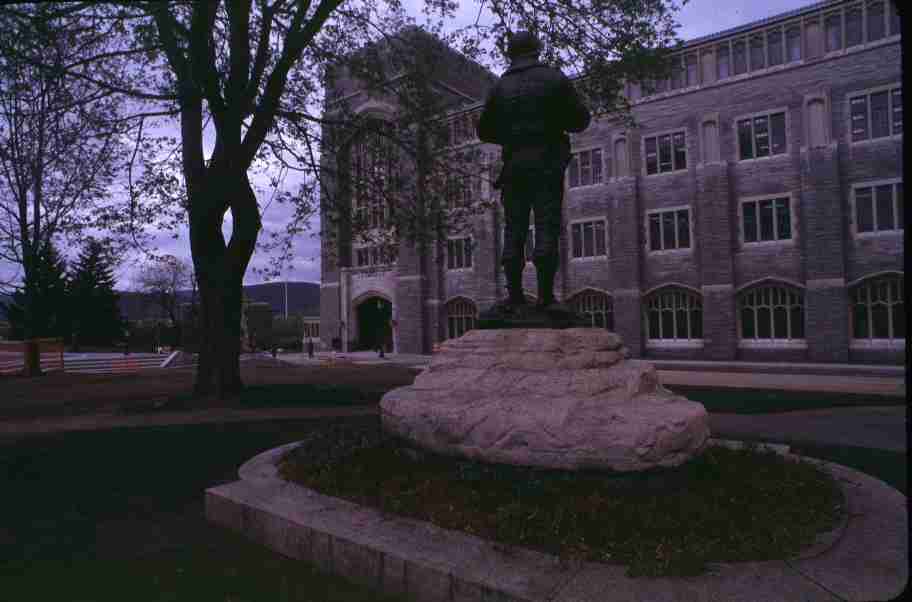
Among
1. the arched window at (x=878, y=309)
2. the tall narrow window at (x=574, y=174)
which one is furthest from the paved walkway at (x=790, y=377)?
the tall narrow window at (x=574, y=174)

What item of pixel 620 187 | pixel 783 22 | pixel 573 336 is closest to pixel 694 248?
pixel 620 187

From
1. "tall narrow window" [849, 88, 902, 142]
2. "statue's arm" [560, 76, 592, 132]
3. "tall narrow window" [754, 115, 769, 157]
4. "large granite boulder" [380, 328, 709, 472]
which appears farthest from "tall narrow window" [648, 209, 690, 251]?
"large granite boulder" [380, 328, 709, 472]

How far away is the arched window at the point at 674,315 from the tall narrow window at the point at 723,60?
9.64m

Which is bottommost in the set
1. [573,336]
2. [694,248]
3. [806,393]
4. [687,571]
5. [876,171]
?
[806,393]

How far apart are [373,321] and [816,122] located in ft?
87.1

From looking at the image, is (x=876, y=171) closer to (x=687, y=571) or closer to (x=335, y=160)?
(x=335, y=160)

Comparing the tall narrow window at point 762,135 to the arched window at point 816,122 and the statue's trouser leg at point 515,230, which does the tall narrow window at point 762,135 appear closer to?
the arched window at point 816,122

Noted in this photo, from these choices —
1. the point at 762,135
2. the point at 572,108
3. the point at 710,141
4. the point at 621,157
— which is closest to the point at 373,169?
the point at 572,108

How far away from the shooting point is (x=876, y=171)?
71.1ft

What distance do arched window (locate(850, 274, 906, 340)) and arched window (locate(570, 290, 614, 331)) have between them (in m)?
9.72

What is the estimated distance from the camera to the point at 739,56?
2442 cm

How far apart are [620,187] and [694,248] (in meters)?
4.56

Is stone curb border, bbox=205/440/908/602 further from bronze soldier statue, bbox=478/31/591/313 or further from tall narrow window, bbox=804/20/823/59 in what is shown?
tall narrow window, bbox=804/20/823/59

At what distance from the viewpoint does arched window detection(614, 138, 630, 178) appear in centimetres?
2725
